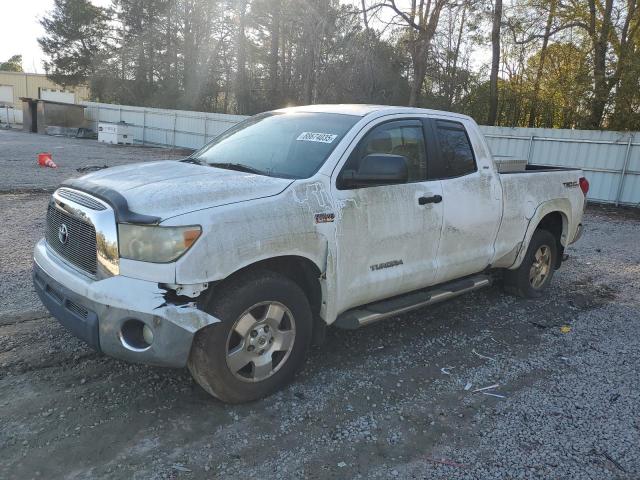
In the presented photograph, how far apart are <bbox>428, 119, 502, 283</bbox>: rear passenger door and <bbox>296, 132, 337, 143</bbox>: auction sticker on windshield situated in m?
1.03

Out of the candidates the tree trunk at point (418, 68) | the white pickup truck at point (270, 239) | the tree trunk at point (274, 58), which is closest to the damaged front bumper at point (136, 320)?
the white pickup truck at point (270, 239)

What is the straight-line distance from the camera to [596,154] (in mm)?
15516

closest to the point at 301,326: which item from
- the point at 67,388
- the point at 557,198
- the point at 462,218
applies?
the point at 67,388

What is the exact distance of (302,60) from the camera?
32.2 m

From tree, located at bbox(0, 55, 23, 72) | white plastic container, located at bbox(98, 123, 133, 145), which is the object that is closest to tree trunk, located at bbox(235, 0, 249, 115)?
white plastic container, located at bbox(98, 123, 133, 145)

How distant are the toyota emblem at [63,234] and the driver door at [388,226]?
179 centimetres

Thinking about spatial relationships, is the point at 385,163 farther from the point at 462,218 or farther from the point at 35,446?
the point at 35,446

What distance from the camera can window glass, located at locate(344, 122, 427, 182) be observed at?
3930mm

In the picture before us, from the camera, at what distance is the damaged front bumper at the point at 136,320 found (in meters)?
2.89

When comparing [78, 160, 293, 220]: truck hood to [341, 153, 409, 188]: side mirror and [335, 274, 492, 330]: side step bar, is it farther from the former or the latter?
[335, 274, 492, 330]: side step bar

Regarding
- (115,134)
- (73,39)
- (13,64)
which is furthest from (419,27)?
(13,64)

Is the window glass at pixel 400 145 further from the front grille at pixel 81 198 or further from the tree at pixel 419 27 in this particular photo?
the tree at pixel 419 27

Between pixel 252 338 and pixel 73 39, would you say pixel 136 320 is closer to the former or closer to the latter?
pixel 252 338

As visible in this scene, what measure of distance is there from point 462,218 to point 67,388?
334cm
